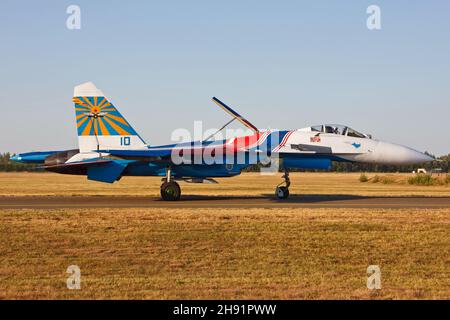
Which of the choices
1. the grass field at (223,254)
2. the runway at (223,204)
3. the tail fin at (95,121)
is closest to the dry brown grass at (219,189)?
the tail fin at (95,121)

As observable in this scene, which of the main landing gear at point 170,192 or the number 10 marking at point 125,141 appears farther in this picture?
the number 10 marking at point 125,141

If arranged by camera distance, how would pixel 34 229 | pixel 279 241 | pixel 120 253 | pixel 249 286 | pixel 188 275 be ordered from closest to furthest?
pixel 249 286 < pixel 188 275 < pixel 120 253 < pixel 279 241 < pixel 34 229

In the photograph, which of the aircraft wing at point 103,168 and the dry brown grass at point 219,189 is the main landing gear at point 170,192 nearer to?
the aircraft wing at point 103,168

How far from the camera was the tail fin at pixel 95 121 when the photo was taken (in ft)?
84.8

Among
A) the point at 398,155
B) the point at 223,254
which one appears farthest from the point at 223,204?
the point at 223,254

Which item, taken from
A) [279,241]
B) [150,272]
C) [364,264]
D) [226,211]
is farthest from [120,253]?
[226,211]

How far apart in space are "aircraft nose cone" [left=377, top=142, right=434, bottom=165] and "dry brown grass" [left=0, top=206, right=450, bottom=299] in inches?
286

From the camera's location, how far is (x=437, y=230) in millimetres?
14719

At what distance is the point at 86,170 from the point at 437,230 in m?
15.4

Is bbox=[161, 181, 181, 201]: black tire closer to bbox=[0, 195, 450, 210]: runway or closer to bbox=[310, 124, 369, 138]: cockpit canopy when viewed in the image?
bbox=[0, 195, 450, 210]: runway

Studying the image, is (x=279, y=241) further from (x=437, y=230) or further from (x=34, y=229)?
(x=34, y=229)

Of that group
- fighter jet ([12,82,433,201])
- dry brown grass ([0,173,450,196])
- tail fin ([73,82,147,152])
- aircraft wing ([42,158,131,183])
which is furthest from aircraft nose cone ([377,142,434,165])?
tail fin ([73,82,147,152])

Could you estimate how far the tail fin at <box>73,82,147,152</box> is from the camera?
25844 mm

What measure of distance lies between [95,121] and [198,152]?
15.9 ft
